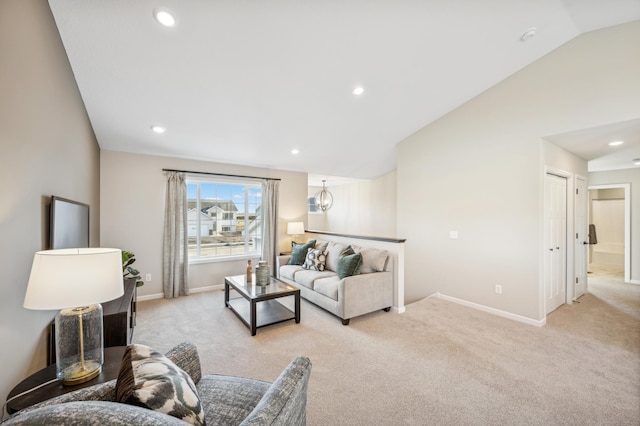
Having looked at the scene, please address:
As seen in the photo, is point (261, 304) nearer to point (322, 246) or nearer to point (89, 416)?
point (322, 246)

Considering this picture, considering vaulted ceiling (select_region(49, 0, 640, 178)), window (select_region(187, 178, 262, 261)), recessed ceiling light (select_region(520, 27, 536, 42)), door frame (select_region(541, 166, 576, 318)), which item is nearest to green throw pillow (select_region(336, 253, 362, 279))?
vaulted ceiling (select_region(49, 0, 640, 178))

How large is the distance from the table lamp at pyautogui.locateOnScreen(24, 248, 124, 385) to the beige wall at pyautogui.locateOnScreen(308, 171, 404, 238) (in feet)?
19.6

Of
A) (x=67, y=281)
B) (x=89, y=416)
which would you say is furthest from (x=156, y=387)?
(x=67, y=281)

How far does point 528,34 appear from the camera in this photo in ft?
9.16

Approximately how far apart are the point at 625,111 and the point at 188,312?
5623 mm

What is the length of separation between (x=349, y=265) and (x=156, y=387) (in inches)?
107

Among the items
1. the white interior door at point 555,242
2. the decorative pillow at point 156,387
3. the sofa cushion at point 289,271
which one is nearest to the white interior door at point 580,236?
the white interior door at point 555,242

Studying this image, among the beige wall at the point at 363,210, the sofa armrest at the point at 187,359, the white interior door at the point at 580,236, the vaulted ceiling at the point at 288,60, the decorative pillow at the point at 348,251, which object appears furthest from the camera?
the beige wall at the point at 363,210

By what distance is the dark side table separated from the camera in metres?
1.16

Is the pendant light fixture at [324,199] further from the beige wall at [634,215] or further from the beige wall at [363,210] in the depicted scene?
the beige wall at [634,215]

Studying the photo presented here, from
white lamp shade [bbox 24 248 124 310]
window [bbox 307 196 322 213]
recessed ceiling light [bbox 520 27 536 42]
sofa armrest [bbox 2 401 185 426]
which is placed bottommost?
sofa armrest [bbox 2 401 185 426]

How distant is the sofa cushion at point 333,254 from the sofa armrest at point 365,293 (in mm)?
696

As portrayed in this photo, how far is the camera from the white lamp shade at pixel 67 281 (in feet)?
3.78

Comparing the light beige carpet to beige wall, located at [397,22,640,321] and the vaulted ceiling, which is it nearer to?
beige wall, located at [397,22,640,321]
